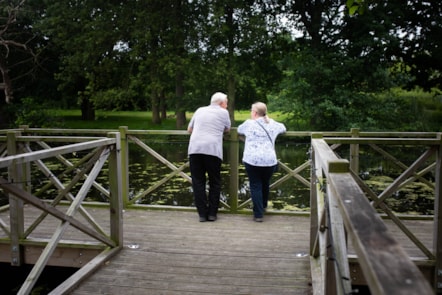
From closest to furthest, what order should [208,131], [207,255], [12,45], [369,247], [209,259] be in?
1. [369,247]
2. [209,259]
3. [207,255]
4. [208,131]
5. [12,45]

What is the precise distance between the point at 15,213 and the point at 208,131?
7.74 feet

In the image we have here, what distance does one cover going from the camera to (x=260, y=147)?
5855mm

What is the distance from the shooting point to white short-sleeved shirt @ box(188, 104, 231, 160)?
5801mm

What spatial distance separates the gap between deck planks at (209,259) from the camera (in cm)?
400

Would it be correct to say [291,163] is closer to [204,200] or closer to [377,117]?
[377,117]

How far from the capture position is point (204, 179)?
603 centimetres

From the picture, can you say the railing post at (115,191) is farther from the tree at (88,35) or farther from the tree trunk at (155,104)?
the tree trunk at (155,104)

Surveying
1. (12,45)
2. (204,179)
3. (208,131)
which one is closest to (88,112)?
(12,45)

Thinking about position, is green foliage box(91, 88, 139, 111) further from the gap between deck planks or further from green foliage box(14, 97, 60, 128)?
the gap between deck planks

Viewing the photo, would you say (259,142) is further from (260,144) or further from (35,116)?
(35,116)

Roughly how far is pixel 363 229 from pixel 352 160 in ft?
16.2

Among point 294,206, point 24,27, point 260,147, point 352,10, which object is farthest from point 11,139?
point 24,27

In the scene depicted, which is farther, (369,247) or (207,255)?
(207,255)

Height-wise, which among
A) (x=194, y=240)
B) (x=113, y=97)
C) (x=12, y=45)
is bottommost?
(x=194, y=240)
